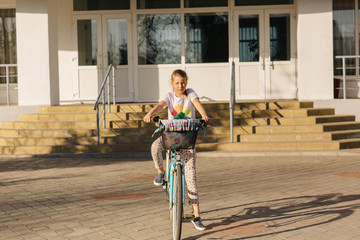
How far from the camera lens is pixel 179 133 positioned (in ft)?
17.5

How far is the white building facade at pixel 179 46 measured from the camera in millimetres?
17562

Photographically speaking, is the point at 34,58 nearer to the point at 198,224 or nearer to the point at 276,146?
the point at 276,146

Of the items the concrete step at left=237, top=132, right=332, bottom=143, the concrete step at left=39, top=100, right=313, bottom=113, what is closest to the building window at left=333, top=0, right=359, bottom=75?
the concrete step at left=39, top=100, right=313, bottom=113

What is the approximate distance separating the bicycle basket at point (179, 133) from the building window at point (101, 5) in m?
12.9

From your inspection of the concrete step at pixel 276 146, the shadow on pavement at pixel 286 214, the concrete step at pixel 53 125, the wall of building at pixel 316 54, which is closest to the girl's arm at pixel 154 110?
the shadow on pavement at pixel 286 214

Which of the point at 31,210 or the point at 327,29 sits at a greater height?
the point at 327,29

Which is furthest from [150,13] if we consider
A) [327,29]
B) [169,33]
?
[327,29]

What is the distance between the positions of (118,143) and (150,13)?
5858mm

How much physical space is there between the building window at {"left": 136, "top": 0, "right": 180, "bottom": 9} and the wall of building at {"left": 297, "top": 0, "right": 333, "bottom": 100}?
4012mm

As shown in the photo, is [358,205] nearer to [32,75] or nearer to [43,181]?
[43,181]

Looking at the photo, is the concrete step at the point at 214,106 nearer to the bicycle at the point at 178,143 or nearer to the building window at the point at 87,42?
the building window at the point at 87,42

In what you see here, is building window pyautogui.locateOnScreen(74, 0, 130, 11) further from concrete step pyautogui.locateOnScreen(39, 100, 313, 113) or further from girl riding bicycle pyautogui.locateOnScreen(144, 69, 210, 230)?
girl riding bicycle pyautogui.locateOnScreen(144, 69, 210, 230)

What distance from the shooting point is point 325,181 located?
8812mm

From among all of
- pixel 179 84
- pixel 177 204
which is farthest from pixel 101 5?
pixel 177 204
